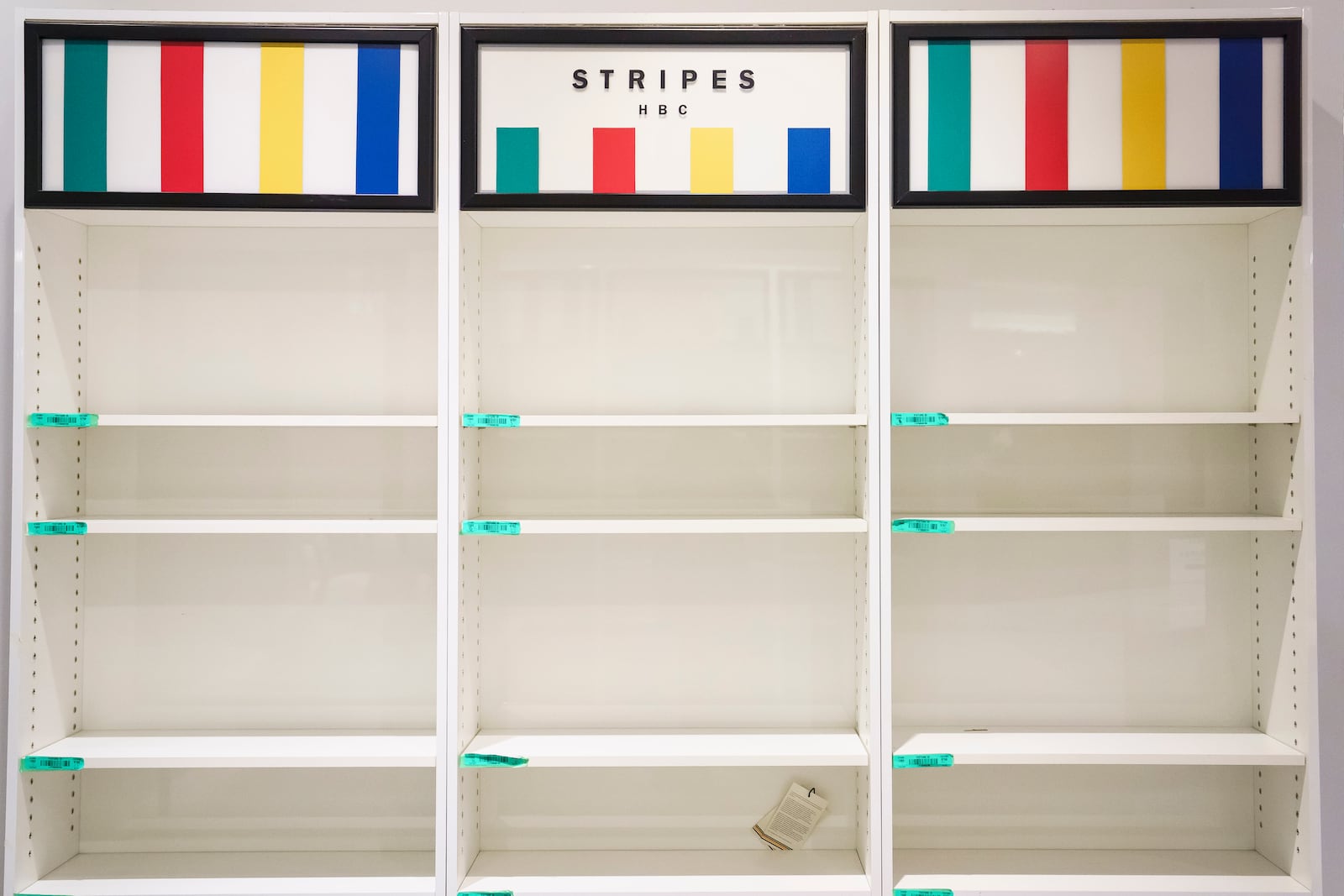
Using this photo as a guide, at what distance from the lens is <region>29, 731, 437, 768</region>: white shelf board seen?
1967mm

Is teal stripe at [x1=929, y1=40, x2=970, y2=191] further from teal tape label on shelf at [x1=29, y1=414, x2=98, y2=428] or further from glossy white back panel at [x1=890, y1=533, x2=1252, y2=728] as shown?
teal tape label on shelf at [x1=29, y1=414, x2=98, y2=428]

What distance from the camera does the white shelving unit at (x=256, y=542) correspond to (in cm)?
225

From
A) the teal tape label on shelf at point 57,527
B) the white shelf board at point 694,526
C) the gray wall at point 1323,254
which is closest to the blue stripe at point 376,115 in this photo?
the gray wall at point 1323,254

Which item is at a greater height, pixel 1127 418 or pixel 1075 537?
pixel 1127 418

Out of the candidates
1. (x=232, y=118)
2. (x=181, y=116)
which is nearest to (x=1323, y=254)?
(x=232, y=118)

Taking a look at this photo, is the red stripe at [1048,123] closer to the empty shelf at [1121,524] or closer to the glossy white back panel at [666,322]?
the glossy white back panel at [666,322]

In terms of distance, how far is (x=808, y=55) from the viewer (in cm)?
199

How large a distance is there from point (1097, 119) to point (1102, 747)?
146 cm

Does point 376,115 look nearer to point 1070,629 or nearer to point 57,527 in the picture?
point 57,527

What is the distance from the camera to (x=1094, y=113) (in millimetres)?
1966

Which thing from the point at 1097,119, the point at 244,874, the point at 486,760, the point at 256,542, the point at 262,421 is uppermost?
the point at 1097,119

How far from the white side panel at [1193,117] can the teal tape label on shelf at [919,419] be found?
0.75m

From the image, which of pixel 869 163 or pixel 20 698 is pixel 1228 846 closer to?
pixel 869 163

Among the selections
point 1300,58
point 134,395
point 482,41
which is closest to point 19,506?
point 134,395
